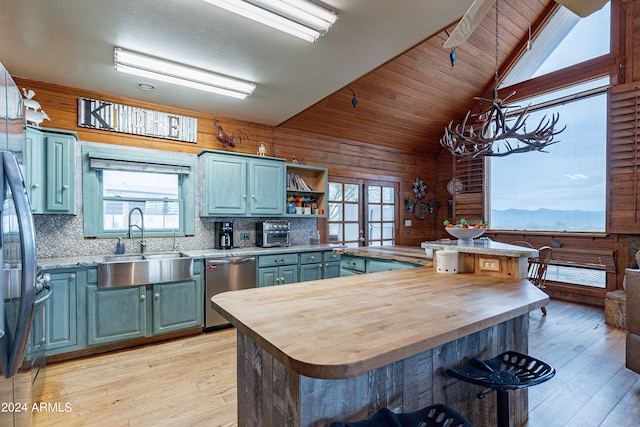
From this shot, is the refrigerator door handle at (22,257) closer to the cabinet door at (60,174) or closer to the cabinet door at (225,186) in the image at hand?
the cabinet door at (60,174)

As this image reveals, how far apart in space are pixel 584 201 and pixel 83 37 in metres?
6.25

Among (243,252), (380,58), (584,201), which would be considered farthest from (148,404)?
(584,201)

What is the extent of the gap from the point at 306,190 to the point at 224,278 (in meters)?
1.80

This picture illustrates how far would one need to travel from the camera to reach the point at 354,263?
11.4 feet

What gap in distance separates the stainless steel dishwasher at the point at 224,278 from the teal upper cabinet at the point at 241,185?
65cm

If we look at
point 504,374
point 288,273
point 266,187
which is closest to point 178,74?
point 266,187

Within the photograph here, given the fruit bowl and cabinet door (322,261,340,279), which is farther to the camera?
cabinet door (322,261,340,279)

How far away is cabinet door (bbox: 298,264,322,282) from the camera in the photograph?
4160mm

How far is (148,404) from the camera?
7.14 ft

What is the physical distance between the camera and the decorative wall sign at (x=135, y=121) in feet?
11.2

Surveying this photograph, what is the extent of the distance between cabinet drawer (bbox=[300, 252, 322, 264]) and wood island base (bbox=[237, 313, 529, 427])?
270 centimetres

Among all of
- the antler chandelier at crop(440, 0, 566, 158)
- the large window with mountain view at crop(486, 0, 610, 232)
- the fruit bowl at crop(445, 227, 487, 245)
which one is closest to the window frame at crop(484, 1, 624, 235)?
the large window with mountain view at crop(486, 0, 610, 232)

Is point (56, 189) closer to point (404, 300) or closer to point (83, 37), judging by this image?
point (83, 37)

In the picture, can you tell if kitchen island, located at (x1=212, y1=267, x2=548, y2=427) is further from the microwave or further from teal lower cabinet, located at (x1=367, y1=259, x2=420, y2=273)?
the microwave
